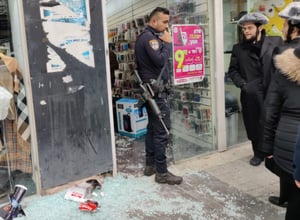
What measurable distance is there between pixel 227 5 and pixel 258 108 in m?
1.34

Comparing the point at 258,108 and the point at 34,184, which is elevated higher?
the point at 258,108

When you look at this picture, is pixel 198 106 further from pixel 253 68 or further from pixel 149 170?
pixel 149 170

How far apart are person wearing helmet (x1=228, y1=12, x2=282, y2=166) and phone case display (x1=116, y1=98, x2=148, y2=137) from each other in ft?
4.99

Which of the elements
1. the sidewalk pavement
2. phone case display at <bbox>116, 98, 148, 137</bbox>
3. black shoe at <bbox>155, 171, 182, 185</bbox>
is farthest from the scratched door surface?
phone case display at <bbox>116, 98, 148, 137</bbox>

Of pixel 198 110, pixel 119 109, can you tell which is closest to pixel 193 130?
pixel 198 110

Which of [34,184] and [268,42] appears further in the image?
[268,42]

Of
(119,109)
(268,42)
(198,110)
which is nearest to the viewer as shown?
(268,42)

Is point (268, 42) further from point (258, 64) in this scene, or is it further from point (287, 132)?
point (287, 132)

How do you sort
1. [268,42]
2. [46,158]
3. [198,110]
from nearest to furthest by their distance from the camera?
[46,158], [268,42], [198,110]

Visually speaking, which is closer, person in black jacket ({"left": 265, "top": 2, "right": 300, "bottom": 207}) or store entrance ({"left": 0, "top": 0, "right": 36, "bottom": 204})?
person in black jacket ({"left": 265, "top": 2, "right": 300, "bottom": 207})

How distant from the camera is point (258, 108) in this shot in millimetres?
3570

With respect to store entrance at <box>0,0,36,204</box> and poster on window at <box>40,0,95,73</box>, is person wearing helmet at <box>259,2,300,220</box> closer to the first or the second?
poster on window at <box>40,0,95,73</box>

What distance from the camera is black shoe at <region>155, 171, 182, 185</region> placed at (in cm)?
320

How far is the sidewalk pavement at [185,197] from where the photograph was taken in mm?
2668
